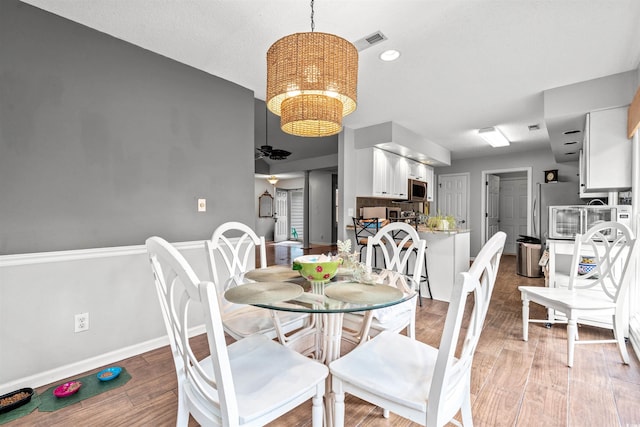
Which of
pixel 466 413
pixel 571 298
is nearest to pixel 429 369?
pixel 466 413

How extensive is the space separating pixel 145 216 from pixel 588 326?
4145 mm

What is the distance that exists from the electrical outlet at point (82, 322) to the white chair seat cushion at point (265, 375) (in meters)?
1.47

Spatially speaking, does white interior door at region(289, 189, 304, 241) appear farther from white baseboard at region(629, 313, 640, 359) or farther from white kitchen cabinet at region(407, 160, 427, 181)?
white baseboard at region(629, 313, 640, 359)

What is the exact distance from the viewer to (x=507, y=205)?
7539 mm

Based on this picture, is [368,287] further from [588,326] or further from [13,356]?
[588,326]

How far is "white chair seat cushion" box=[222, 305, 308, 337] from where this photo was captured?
1665 mm

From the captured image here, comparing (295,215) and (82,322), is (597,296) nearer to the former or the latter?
(82,322)

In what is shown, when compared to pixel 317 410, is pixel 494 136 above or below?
above

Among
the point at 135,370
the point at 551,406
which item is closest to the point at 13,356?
the point at 135,370

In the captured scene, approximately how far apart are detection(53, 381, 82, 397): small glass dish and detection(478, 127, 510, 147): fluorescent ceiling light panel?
5434 mm

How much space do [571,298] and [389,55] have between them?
95.1 inches

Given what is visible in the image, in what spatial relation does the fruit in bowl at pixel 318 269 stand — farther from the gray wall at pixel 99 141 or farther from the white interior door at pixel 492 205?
the white interior door at pixel 492 205

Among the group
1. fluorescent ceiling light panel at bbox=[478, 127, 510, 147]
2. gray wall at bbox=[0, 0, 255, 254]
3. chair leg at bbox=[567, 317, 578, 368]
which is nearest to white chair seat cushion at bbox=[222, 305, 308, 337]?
gray wall at bbox=[0, 0, 255, 254]

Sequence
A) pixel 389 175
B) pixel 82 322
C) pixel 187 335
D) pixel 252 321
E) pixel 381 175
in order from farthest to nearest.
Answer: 1. pixel 389 175
2. pixel 381 175
3. pixel 82 322
4. pixel 252 321
5. pixel 187 335
